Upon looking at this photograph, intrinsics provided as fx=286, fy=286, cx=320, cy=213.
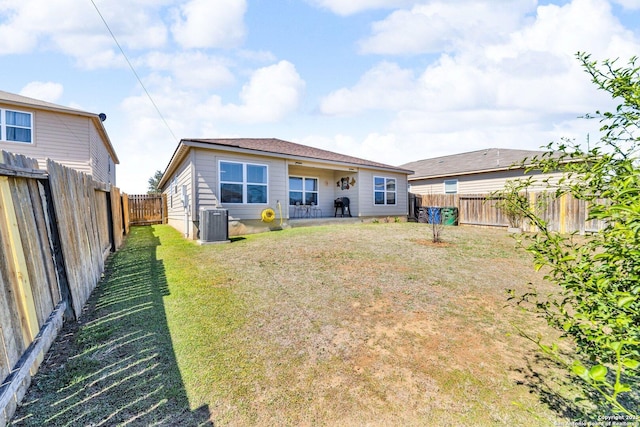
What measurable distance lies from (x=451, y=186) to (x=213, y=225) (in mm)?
15242

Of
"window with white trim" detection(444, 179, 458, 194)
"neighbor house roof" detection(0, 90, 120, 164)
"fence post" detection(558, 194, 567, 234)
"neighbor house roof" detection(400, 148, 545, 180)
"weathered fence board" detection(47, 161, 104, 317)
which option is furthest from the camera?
"window with white trim" detection(444, 179, 458, 194)

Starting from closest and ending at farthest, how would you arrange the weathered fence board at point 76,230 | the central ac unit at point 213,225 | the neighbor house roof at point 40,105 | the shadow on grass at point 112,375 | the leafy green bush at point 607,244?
the leafy green bush at point 607,244 → the shadow on grass at point 112,375 → the weathered fence board at point 76,230 → the central ac unit at point 213,225 → the neighbor house roof at point 40,105

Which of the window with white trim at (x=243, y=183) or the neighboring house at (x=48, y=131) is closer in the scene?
the window with white trim at (x=243, y=183)

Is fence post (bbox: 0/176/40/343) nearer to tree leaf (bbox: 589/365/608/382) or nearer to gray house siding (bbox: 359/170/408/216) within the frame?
tree leaf (bbox: 589/365/608/382)

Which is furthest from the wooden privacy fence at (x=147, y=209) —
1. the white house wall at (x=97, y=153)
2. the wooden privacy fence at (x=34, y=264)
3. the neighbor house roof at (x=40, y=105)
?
the wooden privacy fence at (x=34, y=264)

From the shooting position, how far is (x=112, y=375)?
2449 millimetres

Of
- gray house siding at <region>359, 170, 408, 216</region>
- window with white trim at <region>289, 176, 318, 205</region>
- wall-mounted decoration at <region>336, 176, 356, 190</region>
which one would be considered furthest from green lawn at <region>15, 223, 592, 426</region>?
wall-mounted decoration at <region>336, 176, 356, 190</region>

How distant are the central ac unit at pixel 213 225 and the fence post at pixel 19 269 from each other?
5894mm

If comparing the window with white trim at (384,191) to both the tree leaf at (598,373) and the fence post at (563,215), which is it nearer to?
the fence post at (563,215)

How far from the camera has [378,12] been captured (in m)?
8.34

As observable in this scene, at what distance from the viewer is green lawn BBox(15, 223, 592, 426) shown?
2.09 metres

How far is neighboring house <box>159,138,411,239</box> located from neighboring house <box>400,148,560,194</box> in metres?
4.25

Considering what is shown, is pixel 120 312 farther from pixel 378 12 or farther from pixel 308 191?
pixel 308 191

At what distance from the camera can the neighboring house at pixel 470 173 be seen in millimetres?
16083
